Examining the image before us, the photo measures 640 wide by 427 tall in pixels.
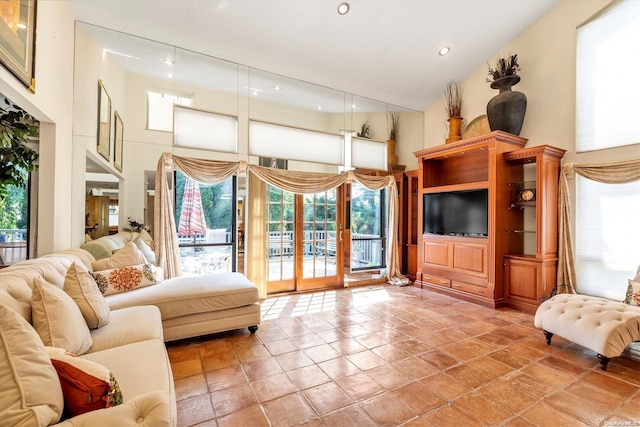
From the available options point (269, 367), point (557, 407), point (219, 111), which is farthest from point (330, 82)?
point (557, 407)

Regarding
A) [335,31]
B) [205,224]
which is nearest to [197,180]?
[205,224]

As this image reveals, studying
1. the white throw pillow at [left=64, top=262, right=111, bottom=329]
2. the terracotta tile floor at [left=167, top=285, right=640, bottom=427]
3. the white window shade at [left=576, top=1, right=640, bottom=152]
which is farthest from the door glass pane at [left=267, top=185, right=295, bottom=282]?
the white window shade at [left=576, top=1, right=640, bottom=152]

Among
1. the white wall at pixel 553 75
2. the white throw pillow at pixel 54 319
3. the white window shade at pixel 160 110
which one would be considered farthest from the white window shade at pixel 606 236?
the white window shade at pixel 160 110

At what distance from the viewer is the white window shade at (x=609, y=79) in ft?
11.7

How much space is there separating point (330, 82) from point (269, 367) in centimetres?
453

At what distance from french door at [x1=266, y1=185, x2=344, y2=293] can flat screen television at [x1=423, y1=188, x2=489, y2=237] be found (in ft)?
5.35

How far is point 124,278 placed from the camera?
9.56 ft

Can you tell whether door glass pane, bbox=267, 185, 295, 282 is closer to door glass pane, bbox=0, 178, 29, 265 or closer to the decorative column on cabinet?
door glass pane, bbox=0, 178, 29, 265

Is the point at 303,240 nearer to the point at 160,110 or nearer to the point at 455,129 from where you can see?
the point at 160,110

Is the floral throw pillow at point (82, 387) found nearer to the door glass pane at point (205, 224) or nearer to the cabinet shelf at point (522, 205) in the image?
the door glass pane at point (205, 224)

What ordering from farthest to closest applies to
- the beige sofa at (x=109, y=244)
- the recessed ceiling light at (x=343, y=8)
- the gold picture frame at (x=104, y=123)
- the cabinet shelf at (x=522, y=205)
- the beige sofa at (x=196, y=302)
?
1. the cabinet shelf at (x=522, y=205)
2. the gold picture frame at (x=104, y=123)
3. the recessed ceiling light at (x=343, y=8)
4. the beige sofa at (x=109, y=244)
5. the beige sofa at (x=196, y=302)

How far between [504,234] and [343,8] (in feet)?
12.8

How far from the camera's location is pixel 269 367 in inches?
97.7

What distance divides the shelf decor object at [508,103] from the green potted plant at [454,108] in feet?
2.66
